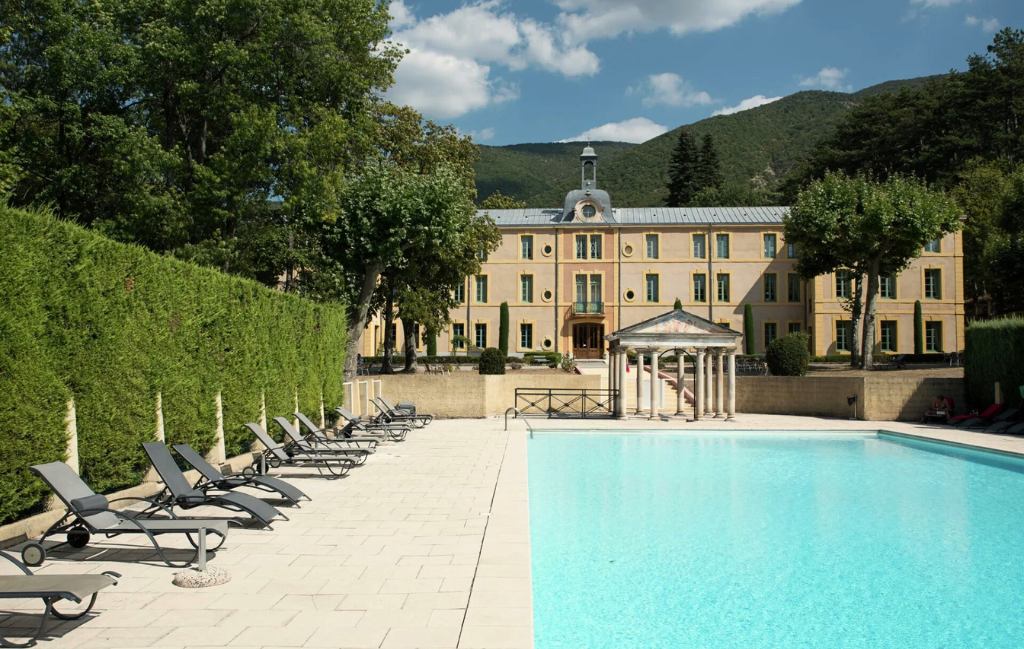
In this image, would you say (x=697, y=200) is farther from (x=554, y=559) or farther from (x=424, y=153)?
(x=554, y=559)

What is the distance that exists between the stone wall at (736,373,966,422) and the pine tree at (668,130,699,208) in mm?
44739

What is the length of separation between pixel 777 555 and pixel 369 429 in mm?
9728

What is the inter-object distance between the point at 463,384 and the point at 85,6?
1282 cm

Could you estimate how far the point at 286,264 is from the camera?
2147cm

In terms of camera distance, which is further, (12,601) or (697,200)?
(697,200)

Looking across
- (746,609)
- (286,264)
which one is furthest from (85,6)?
(746,609)

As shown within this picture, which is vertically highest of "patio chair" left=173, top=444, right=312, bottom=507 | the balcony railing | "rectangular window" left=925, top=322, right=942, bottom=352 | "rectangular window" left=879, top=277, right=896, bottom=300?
"rectangular window" left=879, top=277, right=896, bottom=300

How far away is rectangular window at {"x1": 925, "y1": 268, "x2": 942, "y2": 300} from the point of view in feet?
129

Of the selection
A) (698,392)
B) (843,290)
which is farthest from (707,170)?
(698,392)

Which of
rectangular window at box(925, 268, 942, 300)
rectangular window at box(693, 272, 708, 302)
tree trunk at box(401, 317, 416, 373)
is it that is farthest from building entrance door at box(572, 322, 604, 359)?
rectangular window at box(925, 268, 942, 300)

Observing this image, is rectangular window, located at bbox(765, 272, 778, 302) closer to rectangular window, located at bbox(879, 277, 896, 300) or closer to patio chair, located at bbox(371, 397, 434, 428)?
rectangular window, located at bbox(879, 277, 896, 300)

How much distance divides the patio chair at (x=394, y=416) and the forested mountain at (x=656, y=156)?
60.6 metres

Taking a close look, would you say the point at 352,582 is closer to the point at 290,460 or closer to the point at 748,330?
the point at 290,460

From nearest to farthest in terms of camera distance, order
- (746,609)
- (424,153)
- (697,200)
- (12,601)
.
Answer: (12,601) → (746,609) → (424,153) → (697,200)
